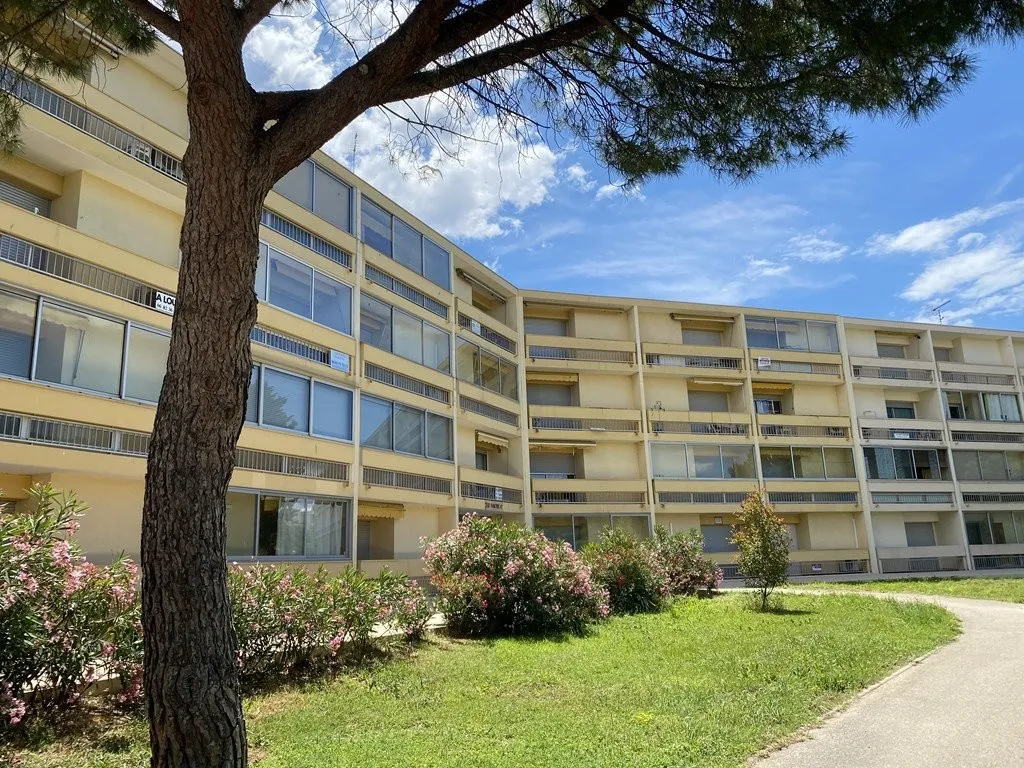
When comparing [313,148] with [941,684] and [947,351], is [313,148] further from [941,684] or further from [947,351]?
[947,351]

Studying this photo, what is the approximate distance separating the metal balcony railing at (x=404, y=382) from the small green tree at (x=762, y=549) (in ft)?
35.4

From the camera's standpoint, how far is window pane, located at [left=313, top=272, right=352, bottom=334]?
2067 cm

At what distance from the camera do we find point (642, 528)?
113ft

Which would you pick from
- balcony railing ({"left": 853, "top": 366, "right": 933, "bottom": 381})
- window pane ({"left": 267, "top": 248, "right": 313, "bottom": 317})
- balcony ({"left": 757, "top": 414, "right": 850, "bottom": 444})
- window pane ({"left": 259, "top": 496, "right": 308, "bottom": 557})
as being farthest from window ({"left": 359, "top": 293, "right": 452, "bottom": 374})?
balcony railing ({"left": 853, "top": 366, "right": 933, "bottom": 381})

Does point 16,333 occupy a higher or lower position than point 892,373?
lower

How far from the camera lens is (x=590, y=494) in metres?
33.8

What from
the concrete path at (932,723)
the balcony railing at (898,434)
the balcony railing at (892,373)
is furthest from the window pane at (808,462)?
the concrete path at (932,723)

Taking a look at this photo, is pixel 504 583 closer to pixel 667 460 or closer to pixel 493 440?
pixel 493 440

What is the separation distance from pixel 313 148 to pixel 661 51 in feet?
10.6

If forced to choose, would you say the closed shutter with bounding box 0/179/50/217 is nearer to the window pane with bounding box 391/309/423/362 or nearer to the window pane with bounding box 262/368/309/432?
the window pane with bounding box 262/368/309/432

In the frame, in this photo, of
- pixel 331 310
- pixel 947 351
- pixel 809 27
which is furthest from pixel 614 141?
pixel 947 351

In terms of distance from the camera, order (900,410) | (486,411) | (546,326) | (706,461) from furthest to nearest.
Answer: (900,410) → (546,326) → (706,461) → (486,411)

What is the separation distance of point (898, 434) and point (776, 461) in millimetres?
7558

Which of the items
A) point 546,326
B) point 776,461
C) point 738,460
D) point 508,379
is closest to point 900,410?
point 776,461
